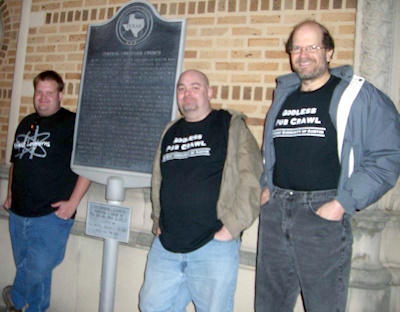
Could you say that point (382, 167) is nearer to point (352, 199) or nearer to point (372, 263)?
point (352, 199)

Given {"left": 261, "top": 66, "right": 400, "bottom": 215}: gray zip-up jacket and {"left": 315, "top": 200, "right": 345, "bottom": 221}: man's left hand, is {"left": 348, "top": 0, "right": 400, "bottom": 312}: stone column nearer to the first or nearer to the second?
{"left": 261, "top": 66, "right": 400, "bottom": 215}: gray zip-up jacket

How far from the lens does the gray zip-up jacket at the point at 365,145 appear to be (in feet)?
6.60

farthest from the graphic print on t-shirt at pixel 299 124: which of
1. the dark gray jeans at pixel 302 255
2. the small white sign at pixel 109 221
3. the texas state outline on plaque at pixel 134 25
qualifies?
the texas state outline on plaque at pixel 134 25

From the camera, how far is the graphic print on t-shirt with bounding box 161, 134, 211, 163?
97.8 inches

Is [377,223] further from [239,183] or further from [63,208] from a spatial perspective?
[63,208]

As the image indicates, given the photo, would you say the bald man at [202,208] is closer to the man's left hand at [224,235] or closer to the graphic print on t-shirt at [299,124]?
the man's left hand at [224,235]

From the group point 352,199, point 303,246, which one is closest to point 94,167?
point 303,246

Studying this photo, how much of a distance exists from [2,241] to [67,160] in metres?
1.36

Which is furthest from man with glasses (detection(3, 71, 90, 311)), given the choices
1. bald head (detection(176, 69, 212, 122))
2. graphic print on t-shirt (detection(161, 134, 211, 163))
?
bald head (detection(176, 69, 212, 122))

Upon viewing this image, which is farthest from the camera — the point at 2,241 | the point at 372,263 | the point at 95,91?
the point at 2,241

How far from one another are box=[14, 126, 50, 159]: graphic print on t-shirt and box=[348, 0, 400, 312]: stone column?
8.79 feet

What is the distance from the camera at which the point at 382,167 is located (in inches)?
79.2

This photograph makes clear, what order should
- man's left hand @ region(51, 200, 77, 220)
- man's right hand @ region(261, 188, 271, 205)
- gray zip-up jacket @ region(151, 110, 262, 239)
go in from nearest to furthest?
gray zip-up jacket @ region(151, 110, 262, 239), man's right hand @ region(261, 188, 271, 205), man's left hand @ region(51, 200, 77, 220)

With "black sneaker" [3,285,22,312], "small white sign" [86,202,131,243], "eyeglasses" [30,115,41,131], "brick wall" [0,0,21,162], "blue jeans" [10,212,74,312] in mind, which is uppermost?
"brick wall" [0,0,21,162]
